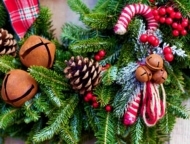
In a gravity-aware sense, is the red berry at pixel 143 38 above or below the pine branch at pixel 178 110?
above

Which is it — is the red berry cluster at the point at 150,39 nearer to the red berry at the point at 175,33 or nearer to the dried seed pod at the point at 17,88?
the red berry at the point at 175,33

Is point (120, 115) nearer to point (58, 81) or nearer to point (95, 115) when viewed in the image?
point (95, 115)

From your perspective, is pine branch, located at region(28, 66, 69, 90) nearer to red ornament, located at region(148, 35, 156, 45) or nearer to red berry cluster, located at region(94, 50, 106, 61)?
red berry cluster, located at region(94, 50, 106, 61)

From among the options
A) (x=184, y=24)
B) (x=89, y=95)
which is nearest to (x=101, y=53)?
(x=89, y=95)

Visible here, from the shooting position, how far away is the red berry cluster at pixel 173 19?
885 millimetres

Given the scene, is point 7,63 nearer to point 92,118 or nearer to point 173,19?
point 92,118

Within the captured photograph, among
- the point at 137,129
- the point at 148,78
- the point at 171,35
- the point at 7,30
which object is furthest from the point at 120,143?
the point at 7,30

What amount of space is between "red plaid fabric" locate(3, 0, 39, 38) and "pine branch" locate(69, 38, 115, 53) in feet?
0.50

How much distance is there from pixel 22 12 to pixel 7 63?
0.48ft

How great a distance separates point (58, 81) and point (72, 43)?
10 centimetres

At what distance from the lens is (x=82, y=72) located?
85 centimetres

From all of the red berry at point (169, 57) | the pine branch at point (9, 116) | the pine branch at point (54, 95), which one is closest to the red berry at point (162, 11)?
the red berry at point (169, 57)

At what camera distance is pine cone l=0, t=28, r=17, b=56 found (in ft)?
3.05

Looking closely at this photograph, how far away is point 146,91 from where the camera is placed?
2.87ft
